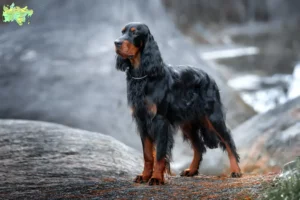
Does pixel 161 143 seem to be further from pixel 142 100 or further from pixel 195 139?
pixel 195 139

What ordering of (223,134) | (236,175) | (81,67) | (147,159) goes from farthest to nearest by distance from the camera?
1. (81,67)
2. (223,134)
3. (236,175)
4. (147,159)

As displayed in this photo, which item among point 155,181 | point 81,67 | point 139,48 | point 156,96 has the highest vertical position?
point 81,67

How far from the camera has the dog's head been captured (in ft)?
Answer: 19.5

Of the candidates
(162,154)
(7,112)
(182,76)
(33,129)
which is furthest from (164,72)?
(7,112)

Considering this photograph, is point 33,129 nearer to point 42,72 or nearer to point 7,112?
point 7,112

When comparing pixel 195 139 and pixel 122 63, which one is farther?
pixel 195 139

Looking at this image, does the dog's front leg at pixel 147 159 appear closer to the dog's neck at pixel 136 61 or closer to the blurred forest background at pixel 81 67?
the dog's neck at pixel 136 61

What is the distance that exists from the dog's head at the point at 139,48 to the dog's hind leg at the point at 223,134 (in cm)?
105

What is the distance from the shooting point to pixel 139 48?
6.04 m

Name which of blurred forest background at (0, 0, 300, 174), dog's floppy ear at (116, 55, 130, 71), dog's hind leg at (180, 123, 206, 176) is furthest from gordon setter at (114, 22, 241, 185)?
blurred forest background at (0, 0, 300, 174)

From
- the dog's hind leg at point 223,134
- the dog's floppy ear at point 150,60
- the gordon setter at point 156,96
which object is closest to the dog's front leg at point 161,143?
the gordon setter at point 156,96

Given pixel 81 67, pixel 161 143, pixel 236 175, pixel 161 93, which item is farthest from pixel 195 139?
pixel 81 67

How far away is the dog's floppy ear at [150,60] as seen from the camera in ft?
19.7

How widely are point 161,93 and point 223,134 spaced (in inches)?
40.3
